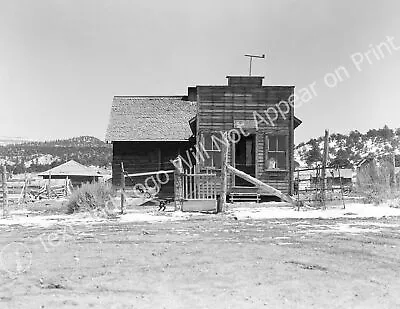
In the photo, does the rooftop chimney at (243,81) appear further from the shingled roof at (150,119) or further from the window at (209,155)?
the shingled roof at (150,119)

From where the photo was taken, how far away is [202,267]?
9.41m

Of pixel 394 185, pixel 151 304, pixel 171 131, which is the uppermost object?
pixel 171 131

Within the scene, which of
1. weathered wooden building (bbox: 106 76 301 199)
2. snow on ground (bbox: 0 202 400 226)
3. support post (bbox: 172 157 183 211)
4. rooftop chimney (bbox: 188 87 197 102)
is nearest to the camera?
snow on ground (bbox: 0 202 400 226)

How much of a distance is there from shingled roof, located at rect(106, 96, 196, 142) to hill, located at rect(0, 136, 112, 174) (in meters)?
63.2

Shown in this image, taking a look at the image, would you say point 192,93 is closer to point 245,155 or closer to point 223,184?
point 245,155

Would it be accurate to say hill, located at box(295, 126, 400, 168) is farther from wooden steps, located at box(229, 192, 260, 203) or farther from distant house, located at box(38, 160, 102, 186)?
wooden steps, located at box(229, 192, 260, 203)

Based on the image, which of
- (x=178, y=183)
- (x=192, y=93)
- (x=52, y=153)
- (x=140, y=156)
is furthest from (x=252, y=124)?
(x=52, y=153)

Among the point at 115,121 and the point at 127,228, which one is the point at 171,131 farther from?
the point at 127,228

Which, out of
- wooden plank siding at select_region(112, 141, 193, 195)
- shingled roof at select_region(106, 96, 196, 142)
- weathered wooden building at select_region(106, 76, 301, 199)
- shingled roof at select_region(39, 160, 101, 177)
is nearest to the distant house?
shingled roof at select_region(39, 160, 101, 177)

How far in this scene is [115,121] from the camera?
31750mm

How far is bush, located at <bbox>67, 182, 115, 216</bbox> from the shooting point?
1997 centimetres

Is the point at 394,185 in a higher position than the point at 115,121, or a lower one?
lower

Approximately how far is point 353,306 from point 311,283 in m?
1.13

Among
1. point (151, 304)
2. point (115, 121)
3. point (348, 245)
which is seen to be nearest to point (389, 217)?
point (348, 245)
